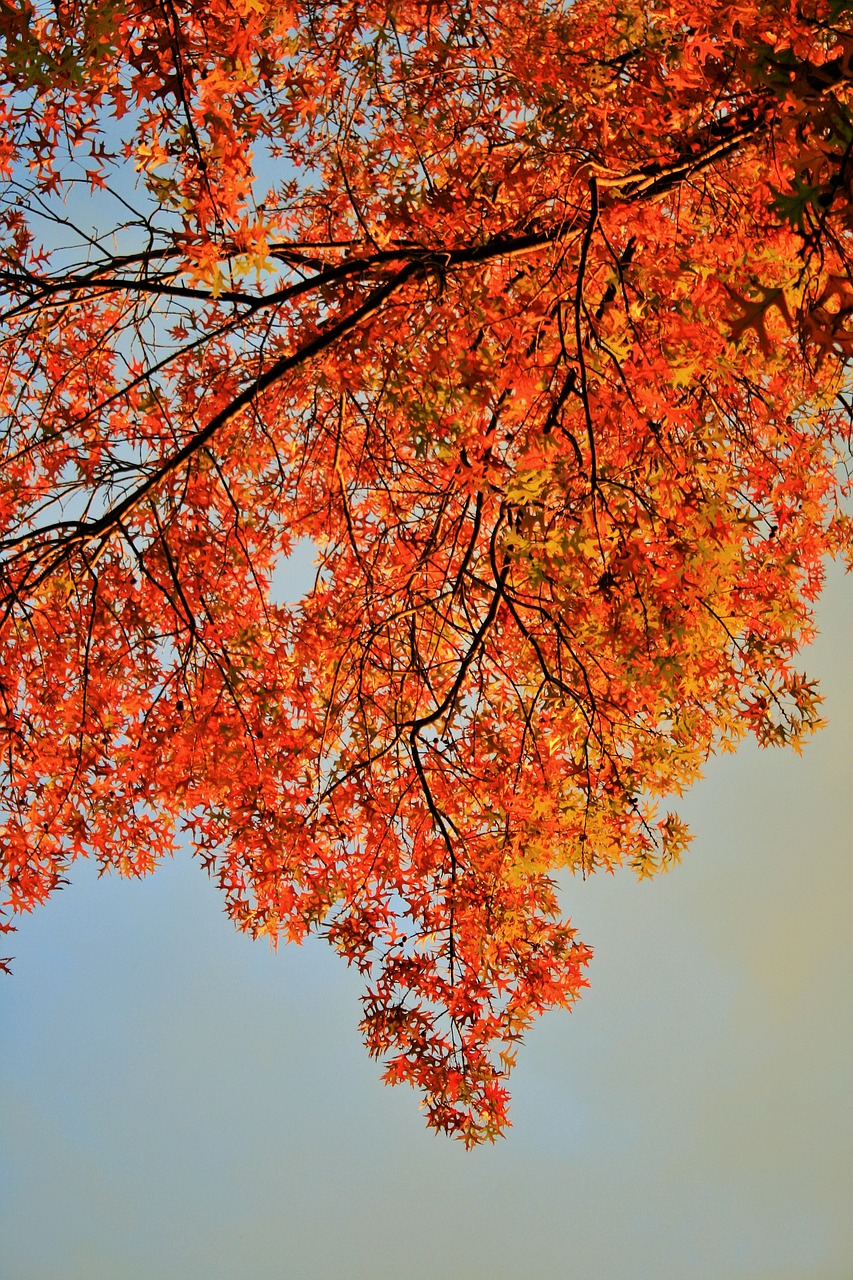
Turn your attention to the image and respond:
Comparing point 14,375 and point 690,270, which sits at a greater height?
point 14,375

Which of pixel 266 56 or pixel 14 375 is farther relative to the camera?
pixel 14 375

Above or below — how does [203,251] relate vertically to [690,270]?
below

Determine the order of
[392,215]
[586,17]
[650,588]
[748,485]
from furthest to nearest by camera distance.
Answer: [748,485]
[586,17]
[650,588]
[392,215]

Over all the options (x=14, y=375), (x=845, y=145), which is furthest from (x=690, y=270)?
(x=14, y=375)

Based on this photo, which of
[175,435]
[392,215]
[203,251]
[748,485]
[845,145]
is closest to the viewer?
[845,145]

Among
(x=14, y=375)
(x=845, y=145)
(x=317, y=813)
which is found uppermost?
(x=14, y=375)

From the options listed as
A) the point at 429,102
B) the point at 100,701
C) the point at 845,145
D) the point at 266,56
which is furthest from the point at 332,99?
the point at 845,145

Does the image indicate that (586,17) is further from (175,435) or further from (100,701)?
(100,701)

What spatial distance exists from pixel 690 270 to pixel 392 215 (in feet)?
2.97

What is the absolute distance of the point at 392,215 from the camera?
294 centimetres

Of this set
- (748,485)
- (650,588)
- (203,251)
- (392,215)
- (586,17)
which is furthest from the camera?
(748,485)

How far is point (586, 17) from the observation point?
163 inches

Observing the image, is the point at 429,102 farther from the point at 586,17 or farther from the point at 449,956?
the point at 449,956

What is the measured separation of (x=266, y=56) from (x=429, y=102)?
1145 millimetres
